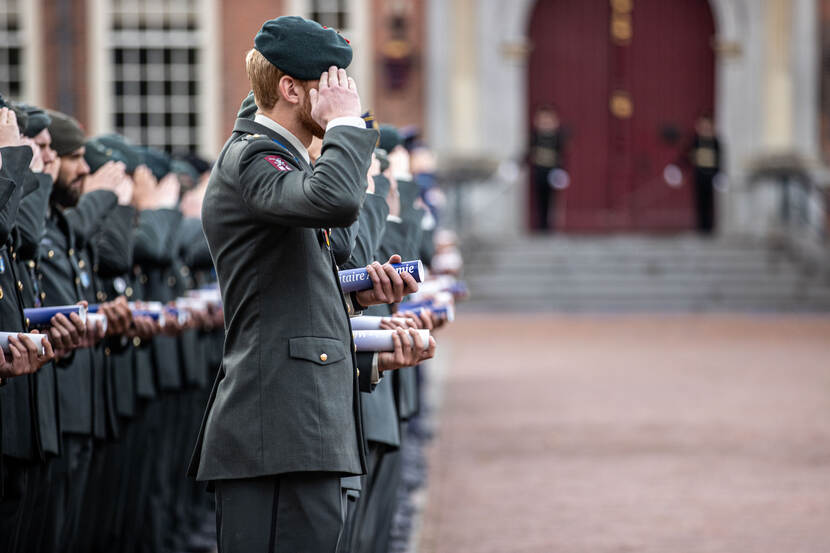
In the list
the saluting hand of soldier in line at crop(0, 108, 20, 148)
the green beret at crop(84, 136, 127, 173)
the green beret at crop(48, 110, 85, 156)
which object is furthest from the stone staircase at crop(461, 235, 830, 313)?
the saluting hand of soldier in line at crop(0, 108, 20, 148)

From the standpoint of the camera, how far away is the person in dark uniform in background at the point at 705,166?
65.8 ft

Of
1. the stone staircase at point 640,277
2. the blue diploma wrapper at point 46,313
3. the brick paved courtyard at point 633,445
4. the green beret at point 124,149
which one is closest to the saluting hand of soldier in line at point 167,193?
the green beret at point 124,149

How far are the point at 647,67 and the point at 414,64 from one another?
3667mm

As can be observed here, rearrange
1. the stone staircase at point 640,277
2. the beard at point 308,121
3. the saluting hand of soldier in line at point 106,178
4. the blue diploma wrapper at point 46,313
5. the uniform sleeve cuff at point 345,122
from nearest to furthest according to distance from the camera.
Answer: the uniform sleeve cuff at point 345,122
the beard at point 308,121
the blue diploma wrapper at point 46,313
the saluting hand of soldier in line at point 106,178
the stone staircase at point 640,277

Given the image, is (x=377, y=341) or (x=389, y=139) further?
(x=389, y=139)

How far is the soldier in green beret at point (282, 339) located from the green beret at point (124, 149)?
99.2 inches

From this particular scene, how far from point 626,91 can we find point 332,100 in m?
19.0

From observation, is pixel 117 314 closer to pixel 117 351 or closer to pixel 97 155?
pixel 117 351

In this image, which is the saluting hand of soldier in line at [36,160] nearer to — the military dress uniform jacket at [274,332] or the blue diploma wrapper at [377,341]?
the military dress uniform jacket at [274,332]

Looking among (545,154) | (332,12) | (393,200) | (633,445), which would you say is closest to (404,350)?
(393,200)

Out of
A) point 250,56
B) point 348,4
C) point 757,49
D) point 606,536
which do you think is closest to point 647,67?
point 757,49

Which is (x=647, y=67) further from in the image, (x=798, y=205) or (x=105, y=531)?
(x=105, y=531)

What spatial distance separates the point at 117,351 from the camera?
214 inches

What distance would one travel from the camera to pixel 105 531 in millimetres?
5453
